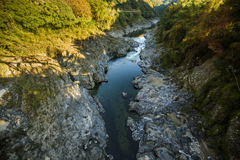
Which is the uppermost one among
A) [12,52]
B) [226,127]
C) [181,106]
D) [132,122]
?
[12,52]

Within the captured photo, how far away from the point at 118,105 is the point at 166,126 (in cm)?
691

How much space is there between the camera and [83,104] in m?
13.0

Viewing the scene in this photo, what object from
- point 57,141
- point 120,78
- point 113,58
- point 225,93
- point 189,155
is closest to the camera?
point 57,141

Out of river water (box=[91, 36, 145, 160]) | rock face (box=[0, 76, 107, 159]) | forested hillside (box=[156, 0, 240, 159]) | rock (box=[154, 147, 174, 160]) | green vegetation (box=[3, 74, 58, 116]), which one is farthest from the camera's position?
river water (box=[91, 36, 145, 160])

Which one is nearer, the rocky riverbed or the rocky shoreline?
the rocky shoreline

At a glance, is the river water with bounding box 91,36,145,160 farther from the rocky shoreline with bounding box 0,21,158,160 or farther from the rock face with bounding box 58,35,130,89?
the rock face with bounding box 58,35,130,89

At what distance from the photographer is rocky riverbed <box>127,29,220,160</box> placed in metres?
9.17

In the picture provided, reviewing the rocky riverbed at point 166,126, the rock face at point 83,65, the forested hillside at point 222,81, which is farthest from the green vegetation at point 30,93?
the forested hillside at point 222,81

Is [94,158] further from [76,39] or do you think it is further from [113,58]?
[113,58]

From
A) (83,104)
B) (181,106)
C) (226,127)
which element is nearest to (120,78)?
(83,104)

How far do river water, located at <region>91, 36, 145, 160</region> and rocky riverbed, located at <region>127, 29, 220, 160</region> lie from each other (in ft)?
2.84

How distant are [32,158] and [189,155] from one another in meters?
11.9

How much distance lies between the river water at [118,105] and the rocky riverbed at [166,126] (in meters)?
0.87

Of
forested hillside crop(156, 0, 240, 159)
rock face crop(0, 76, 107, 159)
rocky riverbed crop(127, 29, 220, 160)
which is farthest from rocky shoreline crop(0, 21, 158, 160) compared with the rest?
forested hillside crop(156, 0, 240, 159)
